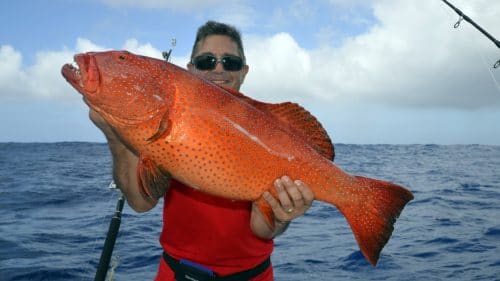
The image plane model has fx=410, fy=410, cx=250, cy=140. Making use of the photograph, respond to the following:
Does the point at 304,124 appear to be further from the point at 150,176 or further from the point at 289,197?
the point at 150,176

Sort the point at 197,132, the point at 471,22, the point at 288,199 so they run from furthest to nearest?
the point at 471,22 < the point at 288,199 < the point at 197,132

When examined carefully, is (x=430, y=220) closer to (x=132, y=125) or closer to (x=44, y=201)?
(x=132, y=125)

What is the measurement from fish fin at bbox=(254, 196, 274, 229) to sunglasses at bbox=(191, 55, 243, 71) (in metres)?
1.78

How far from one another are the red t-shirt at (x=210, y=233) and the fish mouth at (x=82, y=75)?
1444 mm

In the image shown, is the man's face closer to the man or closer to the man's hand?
the man

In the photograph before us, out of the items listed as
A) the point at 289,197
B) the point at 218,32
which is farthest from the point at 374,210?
the point at 218,32

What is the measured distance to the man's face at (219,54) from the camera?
4.30 meters

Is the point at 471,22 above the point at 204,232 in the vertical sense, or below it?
above

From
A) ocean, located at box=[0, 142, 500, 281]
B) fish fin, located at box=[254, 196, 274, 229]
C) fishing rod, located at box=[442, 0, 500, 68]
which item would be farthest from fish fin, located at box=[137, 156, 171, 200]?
fishing rod, located at box=[442, 0, 500, 68]

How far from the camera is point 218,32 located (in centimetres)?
441

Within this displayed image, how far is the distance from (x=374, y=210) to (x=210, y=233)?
4.69ft

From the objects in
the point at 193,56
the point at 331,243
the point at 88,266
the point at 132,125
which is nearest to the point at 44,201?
the point at 88,266

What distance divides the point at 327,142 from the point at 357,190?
1.41ft

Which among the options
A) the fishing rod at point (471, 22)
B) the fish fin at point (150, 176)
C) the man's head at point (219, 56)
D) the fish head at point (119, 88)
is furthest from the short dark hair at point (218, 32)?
the fishing rod at point (471, 22)
